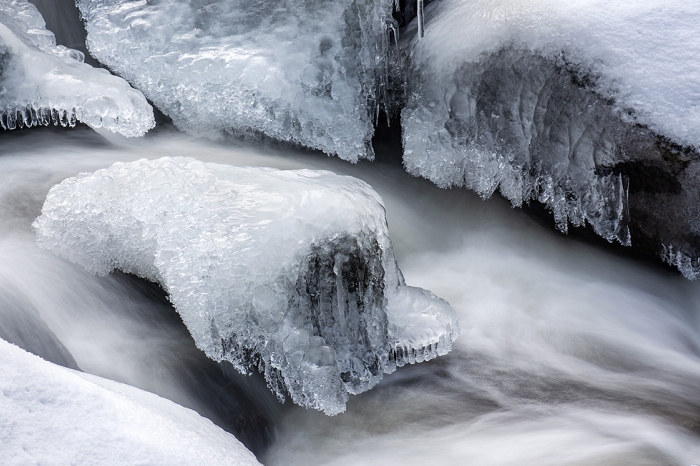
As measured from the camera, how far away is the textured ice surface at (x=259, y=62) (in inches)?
120

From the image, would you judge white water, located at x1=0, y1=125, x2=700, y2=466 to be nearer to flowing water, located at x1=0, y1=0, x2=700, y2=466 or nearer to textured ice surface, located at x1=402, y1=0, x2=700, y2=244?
flowing water, located at x1=0, y1=0, x2=700, y2=466

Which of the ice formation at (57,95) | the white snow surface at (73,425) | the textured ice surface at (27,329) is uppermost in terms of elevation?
the ice formation at (57,95)

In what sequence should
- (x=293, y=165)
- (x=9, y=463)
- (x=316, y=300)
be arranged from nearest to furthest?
(x=9, y=463) → (x=316, y=300) → (x=293, y=165)

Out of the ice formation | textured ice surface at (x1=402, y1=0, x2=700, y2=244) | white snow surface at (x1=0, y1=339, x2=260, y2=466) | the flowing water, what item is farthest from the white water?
white snow surface at (x1=0, y1=339, x2=260, y2=466)

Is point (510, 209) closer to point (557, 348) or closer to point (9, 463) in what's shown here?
point (557, 348)

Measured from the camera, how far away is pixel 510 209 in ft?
10.6

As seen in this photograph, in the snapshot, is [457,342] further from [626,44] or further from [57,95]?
[57,95]

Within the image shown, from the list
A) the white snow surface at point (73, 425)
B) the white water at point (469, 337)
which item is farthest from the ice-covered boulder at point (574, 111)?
the white snow surface at point (73, 425)

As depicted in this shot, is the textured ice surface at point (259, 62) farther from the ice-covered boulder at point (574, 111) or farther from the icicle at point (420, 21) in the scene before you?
the ice-covered boulder at point (574, 111)

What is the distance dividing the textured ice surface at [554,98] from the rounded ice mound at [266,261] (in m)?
0.99

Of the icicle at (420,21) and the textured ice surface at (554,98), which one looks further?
the icicle at (420,21)

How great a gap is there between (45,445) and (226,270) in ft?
2.71

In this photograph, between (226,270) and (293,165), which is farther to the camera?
(293,165)

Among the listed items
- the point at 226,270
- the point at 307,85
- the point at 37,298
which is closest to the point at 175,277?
the point at 226,270
